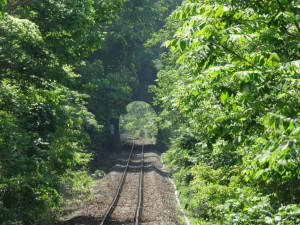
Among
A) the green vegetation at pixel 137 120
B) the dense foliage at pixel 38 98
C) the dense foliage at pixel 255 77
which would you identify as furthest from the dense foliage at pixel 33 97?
the green vegetation at pixel 137 120

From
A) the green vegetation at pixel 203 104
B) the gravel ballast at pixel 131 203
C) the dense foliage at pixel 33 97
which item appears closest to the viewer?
the green vegetation at pixel 203 104

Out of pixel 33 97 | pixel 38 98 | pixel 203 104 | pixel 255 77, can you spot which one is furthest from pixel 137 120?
pixel 255 77

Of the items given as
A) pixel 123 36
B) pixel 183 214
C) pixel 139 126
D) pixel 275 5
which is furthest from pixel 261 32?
pixel 139 126

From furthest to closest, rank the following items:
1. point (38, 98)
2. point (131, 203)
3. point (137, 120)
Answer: point (137, 120)
point (131, 203)
point (38, 98)

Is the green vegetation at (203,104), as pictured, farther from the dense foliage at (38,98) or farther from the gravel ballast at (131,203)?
the gravel ballast at (131,203)

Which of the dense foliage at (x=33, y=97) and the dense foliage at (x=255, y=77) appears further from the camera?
the dense foliage at (x=33, y=97)

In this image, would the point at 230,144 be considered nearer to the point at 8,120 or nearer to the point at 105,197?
the point at 8,120

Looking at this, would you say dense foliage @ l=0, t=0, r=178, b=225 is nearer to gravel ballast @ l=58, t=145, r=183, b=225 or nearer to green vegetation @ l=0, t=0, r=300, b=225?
green vegetation @ l=0, t=0, r=300, b=225

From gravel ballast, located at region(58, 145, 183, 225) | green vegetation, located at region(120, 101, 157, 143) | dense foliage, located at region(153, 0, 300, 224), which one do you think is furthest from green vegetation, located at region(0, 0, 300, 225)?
green vegetation, located at region(120, 101, 157, 143)

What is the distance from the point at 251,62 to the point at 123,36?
36347 millimetres

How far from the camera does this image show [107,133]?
136 feet

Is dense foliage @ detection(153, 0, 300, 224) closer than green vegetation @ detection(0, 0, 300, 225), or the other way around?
dense foliage @ detection(153, 0, 300, 224)

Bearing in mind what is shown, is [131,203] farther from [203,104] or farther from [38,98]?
[203,104]

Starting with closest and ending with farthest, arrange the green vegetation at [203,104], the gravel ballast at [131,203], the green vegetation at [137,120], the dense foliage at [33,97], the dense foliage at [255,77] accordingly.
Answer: the dense foliage at [255,77], the green vegetation at [203,104], the dense foliage at [33,97], the gravel ballast at [131,203], the green vegetation at [137,120]
